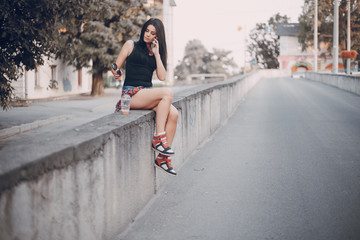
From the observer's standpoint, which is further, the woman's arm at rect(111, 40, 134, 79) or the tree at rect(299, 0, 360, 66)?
the tree at rect(299, 0, 360, 66)

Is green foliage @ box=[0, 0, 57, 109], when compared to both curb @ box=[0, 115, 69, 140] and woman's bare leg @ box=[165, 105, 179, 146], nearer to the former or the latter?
curb @ box=[0, 115, 69, 140]

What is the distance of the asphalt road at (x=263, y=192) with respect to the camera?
15.0 ft

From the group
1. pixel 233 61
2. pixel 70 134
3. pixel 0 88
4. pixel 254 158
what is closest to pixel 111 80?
pixel 0 88

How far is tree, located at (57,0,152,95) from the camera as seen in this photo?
32562 mm

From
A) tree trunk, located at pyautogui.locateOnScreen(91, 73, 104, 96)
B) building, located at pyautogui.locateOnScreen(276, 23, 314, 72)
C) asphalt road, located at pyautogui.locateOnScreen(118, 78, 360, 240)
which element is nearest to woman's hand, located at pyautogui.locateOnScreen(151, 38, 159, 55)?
asphalt road, located at pyautogui.locateOnScreen(118, 78, 360, 240)

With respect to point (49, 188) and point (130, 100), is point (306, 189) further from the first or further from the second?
point (49, 188)

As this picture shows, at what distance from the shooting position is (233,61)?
109062mm

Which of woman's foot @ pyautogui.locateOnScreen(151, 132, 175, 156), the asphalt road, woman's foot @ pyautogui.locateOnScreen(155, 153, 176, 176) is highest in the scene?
woman's foot @ pyautogui.locateOnScreen(151, 132, 175, 156)

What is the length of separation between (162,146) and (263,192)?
1441 mm

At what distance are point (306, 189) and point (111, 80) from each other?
161 feet

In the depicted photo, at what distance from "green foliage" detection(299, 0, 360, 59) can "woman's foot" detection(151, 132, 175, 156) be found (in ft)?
215

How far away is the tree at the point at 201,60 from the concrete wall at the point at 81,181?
97.8 m

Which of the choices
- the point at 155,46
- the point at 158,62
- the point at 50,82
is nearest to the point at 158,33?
the point at 155,46

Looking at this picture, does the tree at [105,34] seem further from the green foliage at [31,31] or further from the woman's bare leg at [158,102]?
the woman's bare leg at [158,102]
